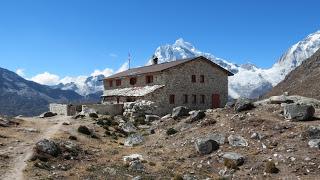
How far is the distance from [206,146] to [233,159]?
4.01m

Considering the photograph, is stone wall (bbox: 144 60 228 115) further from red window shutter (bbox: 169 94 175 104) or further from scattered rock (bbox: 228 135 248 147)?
scattered rock (bbox: 228 135 248 147)

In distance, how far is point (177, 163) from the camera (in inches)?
1673

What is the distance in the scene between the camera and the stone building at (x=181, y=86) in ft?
239

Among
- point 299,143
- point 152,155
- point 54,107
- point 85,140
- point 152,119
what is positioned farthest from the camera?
point 54,107

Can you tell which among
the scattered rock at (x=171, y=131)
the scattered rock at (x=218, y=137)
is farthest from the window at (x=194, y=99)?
the scattered rock at (x=218, y=137)

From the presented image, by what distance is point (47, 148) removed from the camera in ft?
144

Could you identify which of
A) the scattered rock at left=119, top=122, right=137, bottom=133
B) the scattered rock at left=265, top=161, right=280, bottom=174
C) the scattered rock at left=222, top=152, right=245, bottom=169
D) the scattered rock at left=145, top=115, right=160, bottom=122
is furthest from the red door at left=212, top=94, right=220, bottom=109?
the scattered rock at left=265, top=161, right=280, bottom=174

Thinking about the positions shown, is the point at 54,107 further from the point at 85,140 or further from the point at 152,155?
the point at 152,155

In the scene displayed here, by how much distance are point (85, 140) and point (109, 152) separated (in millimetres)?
5141

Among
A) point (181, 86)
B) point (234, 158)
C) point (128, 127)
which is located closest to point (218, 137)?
point (234, 158)

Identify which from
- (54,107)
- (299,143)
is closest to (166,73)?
(54,107)

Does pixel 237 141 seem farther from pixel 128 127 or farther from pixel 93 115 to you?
pixel 93 115

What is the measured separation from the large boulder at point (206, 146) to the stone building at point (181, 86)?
27835 mm

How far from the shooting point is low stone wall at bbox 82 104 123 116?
73.4m
